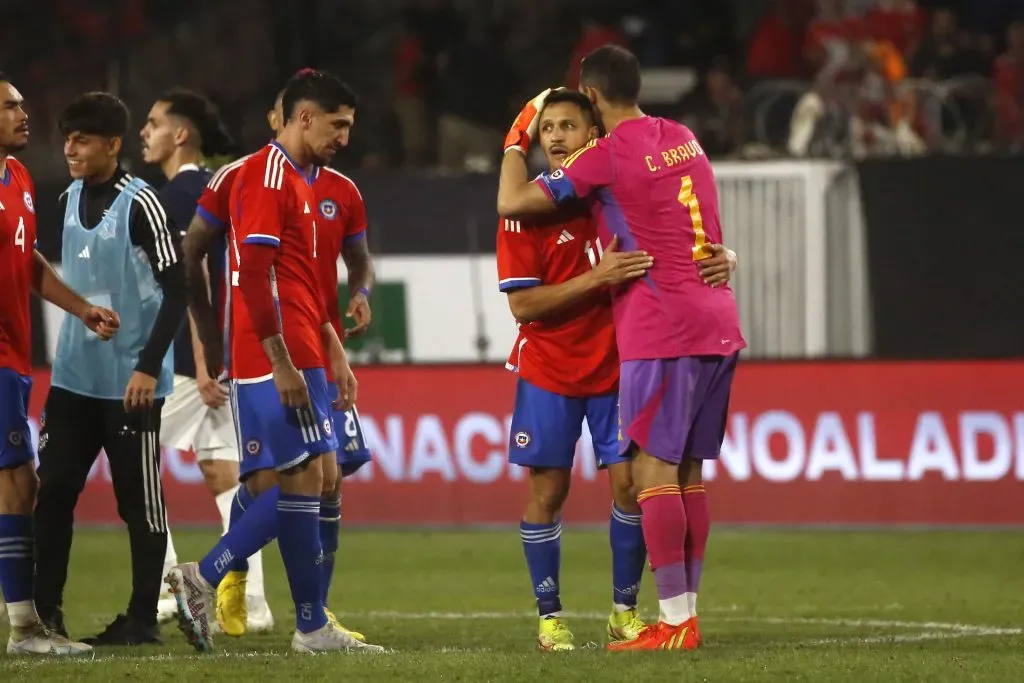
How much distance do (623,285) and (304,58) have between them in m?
11.2

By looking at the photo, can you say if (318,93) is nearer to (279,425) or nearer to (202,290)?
(202,290)

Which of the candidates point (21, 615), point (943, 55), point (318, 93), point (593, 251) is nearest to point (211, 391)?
point (21, 615)

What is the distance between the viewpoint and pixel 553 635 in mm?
7289

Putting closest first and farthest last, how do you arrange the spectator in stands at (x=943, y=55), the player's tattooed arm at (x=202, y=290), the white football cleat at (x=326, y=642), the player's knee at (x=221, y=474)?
the white football cleat at (x=326, y=642) < the player's tattooed arm at (x=202, y=290) < the player's knee at (x=221, y=474) < the spectator in stands at (x=943, y=55)

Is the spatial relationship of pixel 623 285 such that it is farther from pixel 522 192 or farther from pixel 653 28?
pixel 653 28

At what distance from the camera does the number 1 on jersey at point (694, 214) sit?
22.8ft

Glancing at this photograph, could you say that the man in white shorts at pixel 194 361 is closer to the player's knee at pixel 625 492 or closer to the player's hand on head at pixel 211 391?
the player's hand on head at pixel 211 391

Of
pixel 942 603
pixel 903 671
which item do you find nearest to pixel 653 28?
pixel 942 603

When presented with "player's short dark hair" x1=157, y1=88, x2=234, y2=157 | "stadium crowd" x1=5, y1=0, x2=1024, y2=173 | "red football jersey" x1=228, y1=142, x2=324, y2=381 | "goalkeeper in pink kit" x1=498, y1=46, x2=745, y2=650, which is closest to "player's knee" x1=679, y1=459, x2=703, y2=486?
"goalkeeper in pink kit" x1=498, y1=46, x2=745, y2=650

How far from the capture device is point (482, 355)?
49.4 feet

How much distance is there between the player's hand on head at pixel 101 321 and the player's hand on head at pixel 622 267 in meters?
1.98

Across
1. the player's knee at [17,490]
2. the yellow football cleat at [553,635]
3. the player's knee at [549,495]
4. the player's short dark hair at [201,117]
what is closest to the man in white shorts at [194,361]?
the player's short dark hair at [201,117]

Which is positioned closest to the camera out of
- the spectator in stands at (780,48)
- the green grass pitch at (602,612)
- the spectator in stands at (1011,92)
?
the green grass pitch at (602,612)

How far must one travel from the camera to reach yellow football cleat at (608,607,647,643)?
7.39 meters
